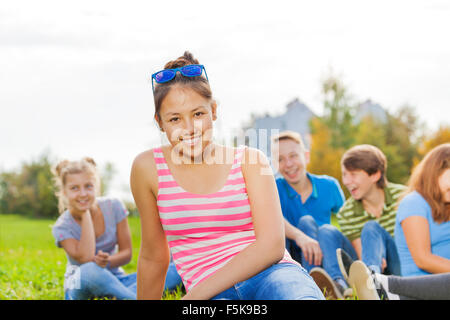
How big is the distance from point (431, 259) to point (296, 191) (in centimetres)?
129

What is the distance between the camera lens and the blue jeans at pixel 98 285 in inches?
150

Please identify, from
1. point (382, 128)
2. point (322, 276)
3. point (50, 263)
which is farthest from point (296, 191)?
point (382, 128)

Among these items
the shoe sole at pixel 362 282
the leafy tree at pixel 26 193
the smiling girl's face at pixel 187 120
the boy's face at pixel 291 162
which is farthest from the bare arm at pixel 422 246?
the leafy tree at pixel 26 193

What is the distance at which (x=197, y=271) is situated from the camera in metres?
1.98

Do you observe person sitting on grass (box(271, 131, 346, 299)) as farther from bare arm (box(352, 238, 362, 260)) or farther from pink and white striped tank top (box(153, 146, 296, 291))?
pink and white striped tank top (box(153, 146, 296, 291))

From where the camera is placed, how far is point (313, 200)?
4211mm

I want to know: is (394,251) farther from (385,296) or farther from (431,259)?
(385,296)

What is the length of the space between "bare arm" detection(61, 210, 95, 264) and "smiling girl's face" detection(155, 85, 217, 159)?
2.17 metres

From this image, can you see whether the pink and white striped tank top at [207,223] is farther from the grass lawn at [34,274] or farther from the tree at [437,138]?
the tree at [437,138]

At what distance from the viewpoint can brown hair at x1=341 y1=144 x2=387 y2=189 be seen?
4292 mm

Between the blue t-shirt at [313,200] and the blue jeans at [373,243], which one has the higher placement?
the blue t-shirt at [313,200]

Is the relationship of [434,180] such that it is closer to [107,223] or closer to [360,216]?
[360,216]

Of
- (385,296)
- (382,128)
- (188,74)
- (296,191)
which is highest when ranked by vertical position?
(382,128)

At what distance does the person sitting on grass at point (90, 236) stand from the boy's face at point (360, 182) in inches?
67.0
